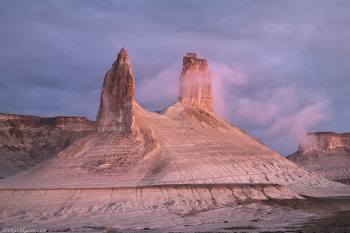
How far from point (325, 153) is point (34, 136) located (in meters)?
96.0

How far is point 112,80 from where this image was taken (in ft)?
151

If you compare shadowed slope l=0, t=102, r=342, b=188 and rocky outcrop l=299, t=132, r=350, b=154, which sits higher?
rocky outcrop l=299, t=132, r=350, b=154

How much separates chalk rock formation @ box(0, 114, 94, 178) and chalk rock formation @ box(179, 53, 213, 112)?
164 feet

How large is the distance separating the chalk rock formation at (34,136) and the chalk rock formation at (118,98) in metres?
52.9

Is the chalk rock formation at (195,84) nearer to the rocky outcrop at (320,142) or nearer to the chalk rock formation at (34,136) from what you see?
the chalk rock formation at (34,136)

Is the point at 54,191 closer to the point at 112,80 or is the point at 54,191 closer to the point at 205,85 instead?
the point at 112,80

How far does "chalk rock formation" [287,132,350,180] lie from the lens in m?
110

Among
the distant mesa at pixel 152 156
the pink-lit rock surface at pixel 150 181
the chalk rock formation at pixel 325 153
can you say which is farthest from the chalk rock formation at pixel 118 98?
the chalk rock formation at pixel 325 153

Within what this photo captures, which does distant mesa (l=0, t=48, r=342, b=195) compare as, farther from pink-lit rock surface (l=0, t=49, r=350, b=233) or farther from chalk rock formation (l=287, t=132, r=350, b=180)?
chalk rock formation (l=287, t=132, r=350, b=180)

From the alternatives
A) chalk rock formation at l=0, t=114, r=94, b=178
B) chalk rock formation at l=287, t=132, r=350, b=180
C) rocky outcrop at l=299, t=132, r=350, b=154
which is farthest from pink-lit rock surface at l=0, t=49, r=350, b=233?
rocky outcrop at l=299, t=132, r=350, b=154

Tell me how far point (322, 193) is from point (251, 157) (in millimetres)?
10640

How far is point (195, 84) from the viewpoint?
6488cm

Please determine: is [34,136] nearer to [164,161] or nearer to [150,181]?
[164,161]

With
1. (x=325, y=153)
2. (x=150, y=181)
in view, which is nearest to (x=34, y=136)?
(x=150, y=181)
